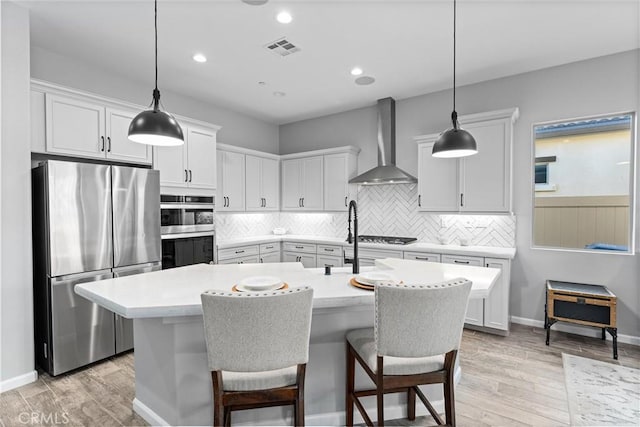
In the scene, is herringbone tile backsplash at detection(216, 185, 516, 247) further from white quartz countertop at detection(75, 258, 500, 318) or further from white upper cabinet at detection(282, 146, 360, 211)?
white quartz countertop at detection(75, 258, 500, 318)

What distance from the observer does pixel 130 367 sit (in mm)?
3023

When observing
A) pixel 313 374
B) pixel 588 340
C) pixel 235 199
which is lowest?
pixel 588 340

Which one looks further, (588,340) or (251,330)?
(588,340)

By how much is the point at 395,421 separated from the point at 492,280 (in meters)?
1.15

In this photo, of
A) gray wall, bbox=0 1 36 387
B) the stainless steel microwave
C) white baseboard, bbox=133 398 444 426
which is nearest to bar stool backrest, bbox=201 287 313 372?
white baseboard, bbox=133 398 444 426

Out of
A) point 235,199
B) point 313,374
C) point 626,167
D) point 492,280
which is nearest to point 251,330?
point 313,374

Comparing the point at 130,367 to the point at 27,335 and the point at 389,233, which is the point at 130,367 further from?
the point at 389,233

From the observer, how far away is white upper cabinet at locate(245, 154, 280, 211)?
210 inches

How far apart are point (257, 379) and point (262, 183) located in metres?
4.25

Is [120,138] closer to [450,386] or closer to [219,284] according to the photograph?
[219,284]

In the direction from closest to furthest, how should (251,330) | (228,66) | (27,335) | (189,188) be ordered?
1. (251,330)
2. (27,335)
3. (228,66)
4. (189,188)

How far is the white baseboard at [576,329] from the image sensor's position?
11.5 feet

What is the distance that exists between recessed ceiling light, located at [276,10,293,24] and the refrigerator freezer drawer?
9.30ft

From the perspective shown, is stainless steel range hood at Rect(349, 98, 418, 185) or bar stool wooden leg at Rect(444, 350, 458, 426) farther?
stainless steel range hood at Rect(349, 98, 418, 185)
